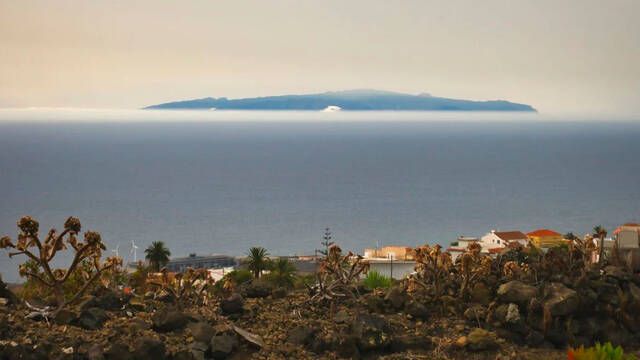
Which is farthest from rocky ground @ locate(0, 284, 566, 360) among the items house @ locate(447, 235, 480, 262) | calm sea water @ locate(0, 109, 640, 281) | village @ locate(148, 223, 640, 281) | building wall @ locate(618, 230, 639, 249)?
calm sea water @ locate(0, 109, 640, 281)

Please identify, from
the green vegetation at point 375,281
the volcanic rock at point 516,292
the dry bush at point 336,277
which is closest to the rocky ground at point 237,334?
the dry bush at point 336,277

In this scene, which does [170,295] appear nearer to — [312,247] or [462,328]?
[462,328]

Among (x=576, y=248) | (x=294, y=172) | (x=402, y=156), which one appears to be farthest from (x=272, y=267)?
(x=402, y=156)

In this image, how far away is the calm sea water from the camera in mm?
54312

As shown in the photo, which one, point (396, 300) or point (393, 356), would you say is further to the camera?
point (396, 300)

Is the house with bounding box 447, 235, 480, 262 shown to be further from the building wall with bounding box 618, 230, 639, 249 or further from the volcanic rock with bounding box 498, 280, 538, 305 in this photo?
the volcanic rock with bounding box 498, 280, 538, 305

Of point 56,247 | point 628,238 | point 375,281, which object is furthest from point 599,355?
point 628,238

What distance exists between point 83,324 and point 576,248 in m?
3.86

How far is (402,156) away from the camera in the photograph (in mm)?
126375

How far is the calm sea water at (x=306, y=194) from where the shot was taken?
5431cm

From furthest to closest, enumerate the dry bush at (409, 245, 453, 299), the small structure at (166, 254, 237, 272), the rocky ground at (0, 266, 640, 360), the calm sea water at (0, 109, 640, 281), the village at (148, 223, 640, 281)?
1. the calm sea water at (0, 109, 640, 281)
2. the small structure at (166, 254, 237, 272)
3. the village at (148, 223, 640, 281)
4. the dry bush at (409, 245, 453, 299)
5. the rocky ground at (0, 266, 640, 360)

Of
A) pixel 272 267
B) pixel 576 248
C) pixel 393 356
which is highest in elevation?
pixel 576 248

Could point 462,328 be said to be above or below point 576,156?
above

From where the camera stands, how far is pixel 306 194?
251ft
